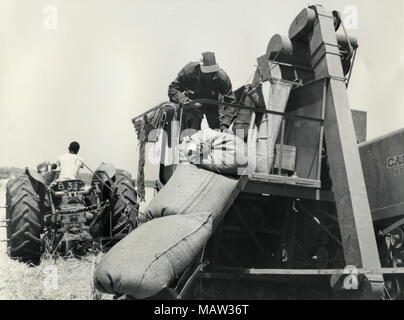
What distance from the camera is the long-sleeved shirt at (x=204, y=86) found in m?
6.70

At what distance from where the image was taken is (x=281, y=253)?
5.85 meters

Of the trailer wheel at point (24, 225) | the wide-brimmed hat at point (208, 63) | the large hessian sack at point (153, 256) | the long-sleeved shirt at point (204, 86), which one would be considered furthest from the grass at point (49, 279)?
the wide-brimmed hat at point (208, 63)

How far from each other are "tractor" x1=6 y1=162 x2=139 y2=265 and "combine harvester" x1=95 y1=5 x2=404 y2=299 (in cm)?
141

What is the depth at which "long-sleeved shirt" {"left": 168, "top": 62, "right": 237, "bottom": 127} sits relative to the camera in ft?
22.0

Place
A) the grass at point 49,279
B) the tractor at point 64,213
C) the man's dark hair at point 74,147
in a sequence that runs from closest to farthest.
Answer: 1. the grass at point 49,279
2. the tractor at point 64,213
3. the man's dark hair at point 74,147

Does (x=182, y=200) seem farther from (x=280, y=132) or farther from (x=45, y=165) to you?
(x=45, y=165)

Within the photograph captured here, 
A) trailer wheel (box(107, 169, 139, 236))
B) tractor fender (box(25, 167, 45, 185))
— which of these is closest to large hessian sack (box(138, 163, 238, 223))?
tractor fender (box(25, 167, 45, 185))

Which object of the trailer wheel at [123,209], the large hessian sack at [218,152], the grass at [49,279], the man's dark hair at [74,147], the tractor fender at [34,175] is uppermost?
the large hessian sack at [218,152]

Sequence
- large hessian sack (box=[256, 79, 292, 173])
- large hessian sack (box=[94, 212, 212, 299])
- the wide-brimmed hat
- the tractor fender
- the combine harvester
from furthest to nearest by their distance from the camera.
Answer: the tractor fender, the wide-brimmed hat, large hessian sack (box=[256, 79, 292, 173]), the combine harvester, large hessian sack (box=[94, 212, 212, 299])

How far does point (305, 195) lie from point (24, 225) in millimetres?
3536

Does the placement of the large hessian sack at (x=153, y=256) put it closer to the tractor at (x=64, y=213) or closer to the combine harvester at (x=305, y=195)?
the combine harvester at (x=305, y=195)

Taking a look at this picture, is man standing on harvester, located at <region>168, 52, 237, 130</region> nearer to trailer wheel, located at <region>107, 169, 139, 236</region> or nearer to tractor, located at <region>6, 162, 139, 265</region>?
tractor, located at <region>6, 162, 139, 265</region>

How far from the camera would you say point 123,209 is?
7.99m
